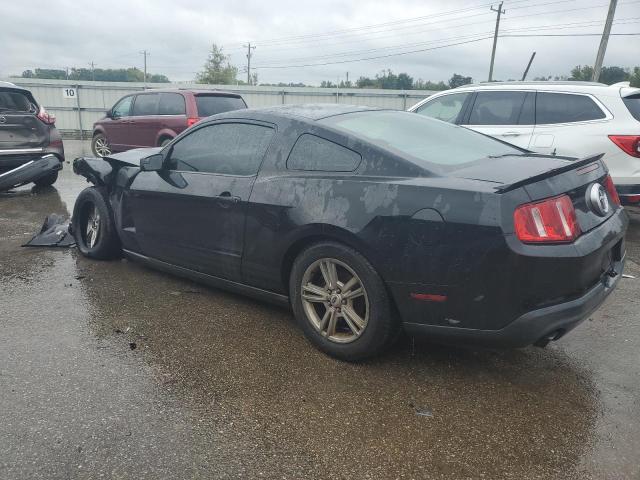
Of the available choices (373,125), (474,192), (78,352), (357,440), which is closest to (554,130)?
(373,125)

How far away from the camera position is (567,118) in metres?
6.02

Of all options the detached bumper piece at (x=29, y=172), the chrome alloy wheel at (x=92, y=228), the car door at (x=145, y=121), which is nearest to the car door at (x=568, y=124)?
the chrome alloy wheel at (x=92, y=228)

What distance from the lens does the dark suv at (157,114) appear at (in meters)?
10.2

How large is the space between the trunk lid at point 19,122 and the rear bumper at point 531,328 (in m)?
7.46

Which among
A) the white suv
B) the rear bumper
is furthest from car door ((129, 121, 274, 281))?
the white suv

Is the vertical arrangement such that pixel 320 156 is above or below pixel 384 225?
above

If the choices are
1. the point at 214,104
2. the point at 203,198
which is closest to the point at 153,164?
the point at 203,198

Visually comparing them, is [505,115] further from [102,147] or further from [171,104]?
[102,147]

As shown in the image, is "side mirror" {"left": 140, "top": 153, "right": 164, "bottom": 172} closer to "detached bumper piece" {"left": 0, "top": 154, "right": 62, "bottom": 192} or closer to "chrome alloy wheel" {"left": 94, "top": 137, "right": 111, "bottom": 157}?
"detached bumper piece" {"left": 0, "top": 154, "right": 62, "bottom": 192}

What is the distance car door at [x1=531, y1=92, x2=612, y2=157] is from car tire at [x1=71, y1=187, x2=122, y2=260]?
179 inches

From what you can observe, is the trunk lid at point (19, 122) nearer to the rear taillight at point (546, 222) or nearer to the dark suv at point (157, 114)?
the dark suv at point (157, 114)

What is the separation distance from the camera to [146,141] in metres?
10.9

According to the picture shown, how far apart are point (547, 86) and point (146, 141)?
7.77 m

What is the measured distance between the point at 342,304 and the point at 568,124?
4.30 metres
